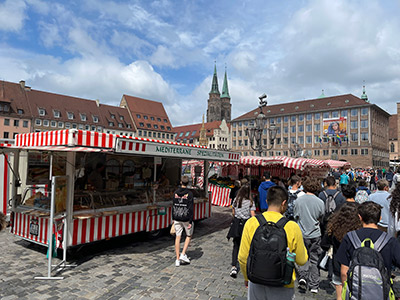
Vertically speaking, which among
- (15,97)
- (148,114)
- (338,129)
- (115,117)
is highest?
(148,114)

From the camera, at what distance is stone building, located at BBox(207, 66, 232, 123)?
120 metres

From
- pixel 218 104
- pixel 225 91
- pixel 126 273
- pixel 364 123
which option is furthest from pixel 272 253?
pixel 225 91

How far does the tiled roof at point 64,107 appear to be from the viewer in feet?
194

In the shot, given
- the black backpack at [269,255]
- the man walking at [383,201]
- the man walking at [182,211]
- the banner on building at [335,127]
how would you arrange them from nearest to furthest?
the black backpack at [269,255] → the man walking at [383,201] → the man walking at [182,211] → the banner on building at [335,127]

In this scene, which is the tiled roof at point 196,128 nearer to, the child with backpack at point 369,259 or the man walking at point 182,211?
the man walking at point 182,211

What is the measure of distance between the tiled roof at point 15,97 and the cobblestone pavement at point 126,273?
56043mm

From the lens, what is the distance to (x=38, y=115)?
5784cm

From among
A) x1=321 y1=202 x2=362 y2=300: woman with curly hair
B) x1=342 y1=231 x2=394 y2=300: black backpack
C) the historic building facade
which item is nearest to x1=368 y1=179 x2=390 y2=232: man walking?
x1=321 y1=202 x2=362 y2=300: woman with curly hair

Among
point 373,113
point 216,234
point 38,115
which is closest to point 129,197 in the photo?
point 216,234

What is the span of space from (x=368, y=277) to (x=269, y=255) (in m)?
0.74

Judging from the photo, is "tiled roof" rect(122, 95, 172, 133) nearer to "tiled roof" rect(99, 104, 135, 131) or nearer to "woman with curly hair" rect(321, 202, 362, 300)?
"tiled roof" rect(99, 104, 135, 131)

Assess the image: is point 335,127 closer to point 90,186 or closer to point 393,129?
point 393,129

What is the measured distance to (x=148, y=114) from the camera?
79000 mm

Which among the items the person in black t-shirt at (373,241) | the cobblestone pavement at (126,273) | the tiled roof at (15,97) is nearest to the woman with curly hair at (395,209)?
the cobblestone pavement at (126,273)
